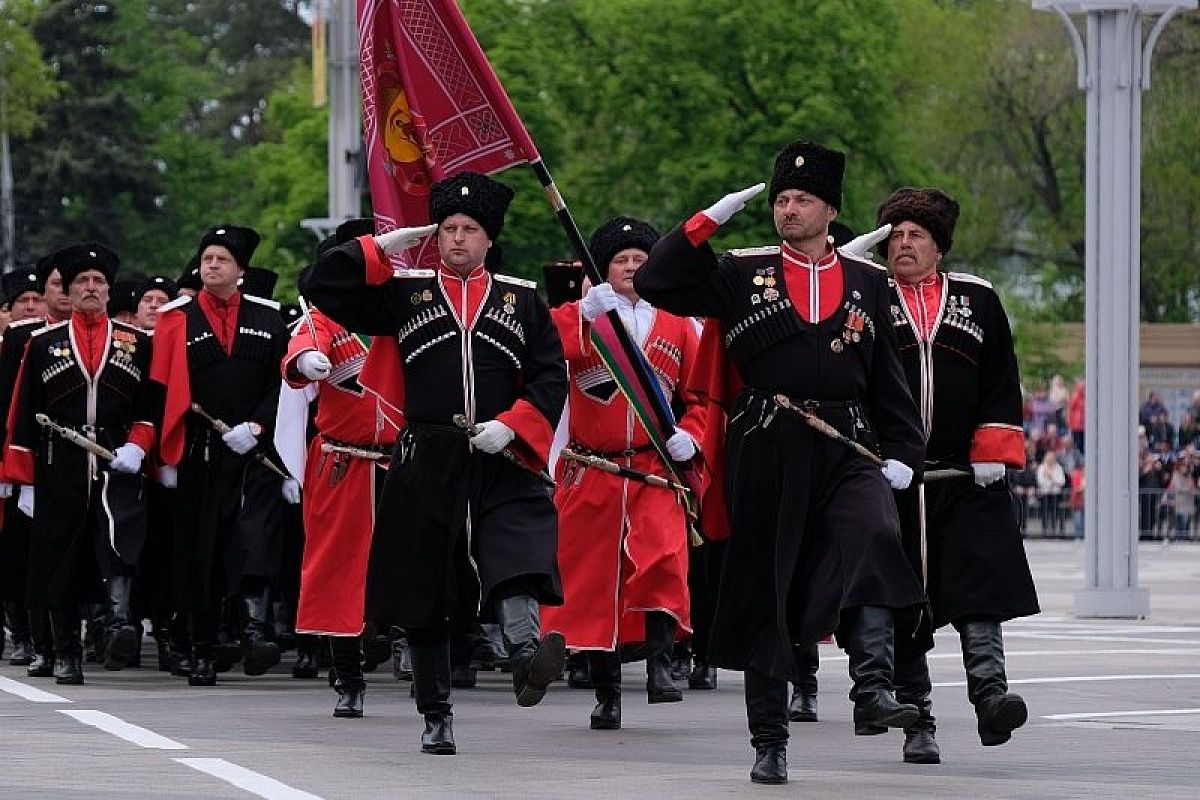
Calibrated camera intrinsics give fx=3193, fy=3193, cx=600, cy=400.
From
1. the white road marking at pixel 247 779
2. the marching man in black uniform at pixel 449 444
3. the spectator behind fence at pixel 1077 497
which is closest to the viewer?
the white road marking at pixel 247 779

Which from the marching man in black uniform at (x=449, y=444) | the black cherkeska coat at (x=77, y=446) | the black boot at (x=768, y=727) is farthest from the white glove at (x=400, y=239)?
the black cherkeska coat at (x=77, y=446)

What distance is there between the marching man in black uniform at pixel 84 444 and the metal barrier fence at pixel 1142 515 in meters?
19.6

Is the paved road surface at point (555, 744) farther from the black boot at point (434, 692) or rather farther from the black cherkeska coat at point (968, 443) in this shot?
the black cherkeska coat at point (968, 443)

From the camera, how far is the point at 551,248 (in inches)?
2056

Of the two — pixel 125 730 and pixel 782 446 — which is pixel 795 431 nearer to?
pixel 782 446

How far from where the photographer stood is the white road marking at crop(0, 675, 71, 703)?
14609 mm

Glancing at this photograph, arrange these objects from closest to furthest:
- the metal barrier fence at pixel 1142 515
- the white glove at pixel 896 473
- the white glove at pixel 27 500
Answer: the white glove at pixel 896 473 → the white glove at pixel 27 500 → the metal barrier fence at pixel 1142 515

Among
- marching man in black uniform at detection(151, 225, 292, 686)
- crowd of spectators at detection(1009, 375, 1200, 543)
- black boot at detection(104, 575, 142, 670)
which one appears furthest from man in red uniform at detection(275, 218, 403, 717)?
crowd of spectators at detection(1009, 375, 1200, 543)

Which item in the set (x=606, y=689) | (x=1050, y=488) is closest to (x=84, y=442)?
(x=606, y=689)

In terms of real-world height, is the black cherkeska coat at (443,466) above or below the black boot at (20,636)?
above

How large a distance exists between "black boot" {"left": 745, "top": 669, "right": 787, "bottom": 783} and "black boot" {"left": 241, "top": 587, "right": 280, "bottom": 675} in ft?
16.1

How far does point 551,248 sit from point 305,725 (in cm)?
3927

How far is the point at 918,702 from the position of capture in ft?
37.6

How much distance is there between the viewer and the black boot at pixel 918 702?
37.3 ft
